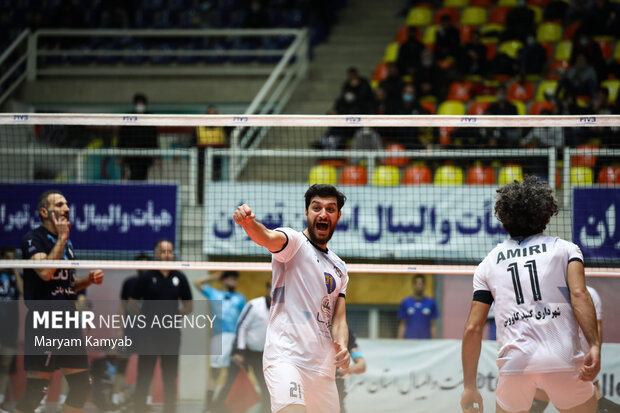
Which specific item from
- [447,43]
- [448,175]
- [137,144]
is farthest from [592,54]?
[137,144]

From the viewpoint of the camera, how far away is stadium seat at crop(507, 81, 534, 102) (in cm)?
1516

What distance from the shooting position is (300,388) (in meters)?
5.58

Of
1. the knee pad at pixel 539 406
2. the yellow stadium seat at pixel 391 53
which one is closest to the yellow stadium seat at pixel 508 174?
the knee pad at pixel 539 406

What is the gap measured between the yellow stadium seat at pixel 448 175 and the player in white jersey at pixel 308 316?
649 cm

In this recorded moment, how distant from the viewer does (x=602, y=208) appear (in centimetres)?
1077

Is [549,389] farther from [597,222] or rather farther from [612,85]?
[612,85]

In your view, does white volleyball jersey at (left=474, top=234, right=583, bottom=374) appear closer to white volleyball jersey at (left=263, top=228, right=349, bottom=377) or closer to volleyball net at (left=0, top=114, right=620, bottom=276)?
white volleyball jersey at (left=263, top=228, right=349, bottom=377)

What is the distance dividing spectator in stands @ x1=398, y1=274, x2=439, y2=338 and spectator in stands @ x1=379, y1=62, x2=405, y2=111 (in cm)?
447

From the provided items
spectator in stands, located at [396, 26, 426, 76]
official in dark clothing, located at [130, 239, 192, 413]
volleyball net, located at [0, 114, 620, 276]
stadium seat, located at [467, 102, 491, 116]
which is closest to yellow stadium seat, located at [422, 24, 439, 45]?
spectator in stands, located at [396, 26, 426, 76]

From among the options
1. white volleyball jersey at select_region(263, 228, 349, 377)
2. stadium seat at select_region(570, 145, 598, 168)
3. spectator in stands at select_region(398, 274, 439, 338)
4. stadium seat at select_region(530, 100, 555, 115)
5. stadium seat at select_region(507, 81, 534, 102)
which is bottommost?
spectator in stands at select_region(398, 274, 439, 338)

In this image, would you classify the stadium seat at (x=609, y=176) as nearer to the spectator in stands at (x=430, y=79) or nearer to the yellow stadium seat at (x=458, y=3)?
the spectator in stands at (x=430, y=79)

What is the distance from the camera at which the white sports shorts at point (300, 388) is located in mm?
5492

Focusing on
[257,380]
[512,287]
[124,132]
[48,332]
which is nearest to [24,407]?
[48,332]

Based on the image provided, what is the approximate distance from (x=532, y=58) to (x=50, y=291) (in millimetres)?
11339
